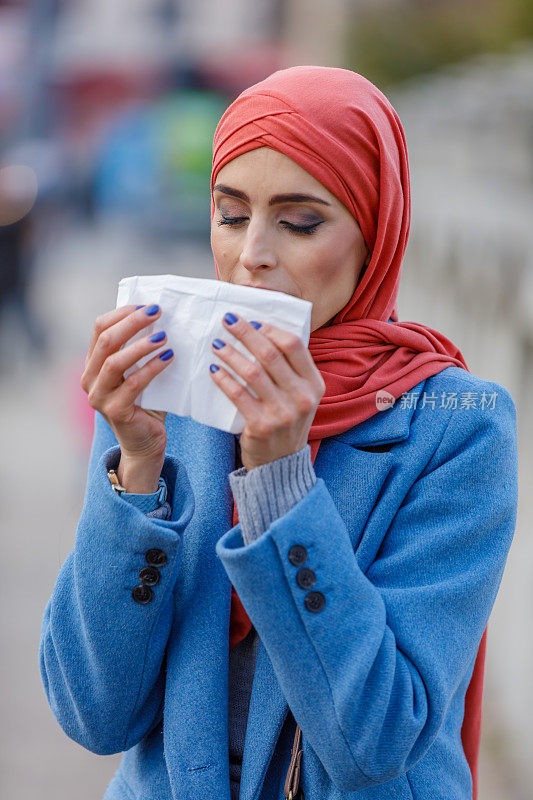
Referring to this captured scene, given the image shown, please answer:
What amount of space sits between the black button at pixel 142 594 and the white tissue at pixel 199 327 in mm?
288

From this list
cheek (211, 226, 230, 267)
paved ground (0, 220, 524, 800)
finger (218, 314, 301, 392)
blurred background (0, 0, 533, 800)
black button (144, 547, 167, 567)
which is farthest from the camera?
blurred background (0, 0, 533, 800)

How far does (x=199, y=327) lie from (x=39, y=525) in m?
4.52

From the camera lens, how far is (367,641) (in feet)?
4.54

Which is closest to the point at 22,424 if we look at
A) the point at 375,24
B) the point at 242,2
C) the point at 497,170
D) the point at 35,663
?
the point at 35,663

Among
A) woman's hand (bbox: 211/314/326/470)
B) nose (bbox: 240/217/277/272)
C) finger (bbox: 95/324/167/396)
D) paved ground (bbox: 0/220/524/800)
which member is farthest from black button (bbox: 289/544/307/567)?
paved ground (bbox: 0/220/524/800)

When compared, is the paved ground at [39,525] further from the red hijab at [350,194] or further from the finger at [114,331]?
the red hijab at [350,194]

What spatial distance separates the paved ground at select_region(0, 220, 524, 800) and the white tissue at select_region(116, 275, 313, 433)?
0.49m

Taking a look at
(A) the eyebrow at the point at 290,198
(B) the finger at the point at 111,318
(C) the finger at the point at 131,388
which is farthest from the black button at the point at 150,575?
(A) the eyebrow at the point at 290,198

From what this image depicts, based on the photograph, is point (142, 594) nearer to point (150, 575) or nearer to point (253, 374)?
point (150, 575)

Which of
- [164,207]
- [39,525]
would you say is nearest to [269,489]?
[39,525]

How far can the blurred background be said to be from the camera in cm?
384

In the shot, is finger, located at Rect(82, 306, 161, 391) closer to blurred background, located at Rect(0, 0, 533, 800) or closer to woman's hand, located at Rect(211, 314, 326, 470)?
woman's hand, located at Rect(211, 314, 326, 470)

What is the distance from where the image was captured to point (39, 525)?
5.73 m

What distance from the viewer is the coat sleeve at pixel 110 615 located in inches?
60.1
